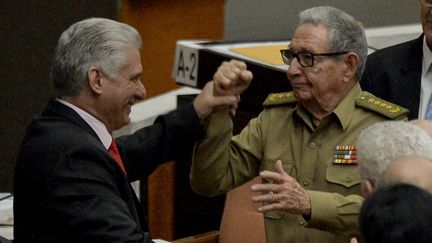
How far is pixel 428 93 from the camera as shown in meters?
4.29

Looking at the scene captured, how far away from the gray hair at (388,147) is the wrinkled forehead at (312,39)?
673 mm

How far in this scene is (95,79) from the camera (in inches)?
134

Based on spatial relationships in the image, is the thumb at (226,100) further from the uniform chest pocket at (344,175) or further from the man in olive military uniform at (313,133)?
the uniform chest pocket at (344,175)

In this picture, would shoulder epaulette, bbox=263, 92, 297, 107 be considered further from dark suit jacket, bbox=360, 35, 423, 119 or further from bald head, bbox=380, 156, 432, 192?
bald head, bbox=380, 156, 432, 192

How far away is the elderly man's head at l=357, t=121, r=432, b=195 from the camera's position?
3.01 meters

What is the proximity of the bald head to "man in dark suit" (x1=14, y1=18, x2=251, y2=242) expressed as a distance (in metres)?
0.85

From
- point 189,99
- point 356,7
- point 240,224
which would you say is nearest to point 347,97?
point 240,224

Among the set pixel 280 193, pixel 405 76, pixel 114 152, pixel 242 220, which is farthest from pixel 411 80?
pixel 114 152

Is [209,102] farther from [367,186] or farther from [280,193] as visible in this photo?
[367,186]

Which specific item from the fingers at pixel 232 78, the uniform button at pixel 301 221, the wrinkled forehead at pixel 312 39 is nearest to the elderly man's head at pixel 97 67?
the fingers at pixel 232 78

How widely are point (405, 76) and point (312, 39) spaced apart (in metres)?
0.67

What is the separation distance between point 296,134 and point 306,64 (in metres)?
0.23

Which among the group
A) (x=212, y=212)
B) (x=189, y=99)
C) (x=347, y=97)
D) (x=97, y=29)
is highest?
(x=97, y=29)

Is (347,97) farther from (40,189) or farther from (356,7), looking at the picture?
(356,7)
